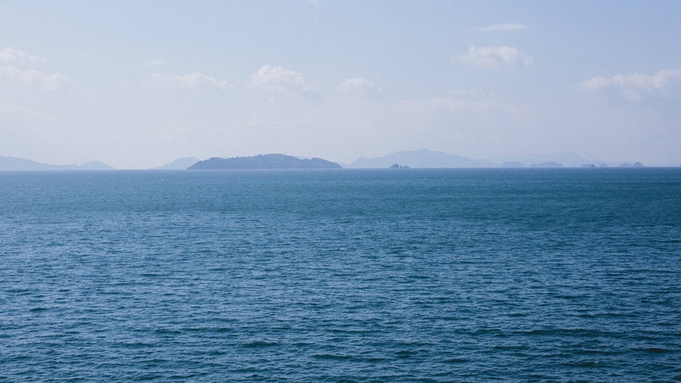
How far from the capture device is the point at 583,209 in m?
136

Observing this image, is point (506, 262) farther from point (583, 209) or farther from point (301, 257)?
point (583, 209)

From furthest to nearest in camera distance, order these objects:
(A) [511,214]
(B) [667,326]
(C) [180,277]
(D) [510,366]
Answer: (A) [511,214], (C) [180,277], (B) [667,326], (D) [510,366]

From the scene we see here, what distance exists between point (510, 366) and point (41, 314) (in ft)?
122

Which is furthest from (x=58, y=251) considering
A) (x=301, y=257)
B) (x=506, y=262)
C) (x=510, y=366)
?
(x=510, y=366)

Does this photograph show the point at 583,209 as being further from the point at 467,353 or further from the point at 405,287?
the point at 467,353

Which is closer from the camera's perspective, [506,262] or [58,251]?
[506,262]

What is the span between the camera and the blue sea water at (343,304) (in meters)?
39.0

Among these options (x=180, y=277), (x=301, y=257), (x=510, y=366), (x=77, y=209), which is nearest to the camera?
(x=510, y=366)

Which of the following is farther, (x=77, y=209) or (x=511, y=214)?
(x=77, y=209)

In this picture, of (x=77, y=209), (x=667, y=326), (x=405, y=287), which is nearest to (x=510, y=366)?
(x=667, y=326)

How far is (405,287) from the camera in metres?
58.3

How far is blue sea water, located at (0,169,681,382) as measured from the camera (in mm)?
38969

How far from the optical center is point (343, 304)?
52.2 metres

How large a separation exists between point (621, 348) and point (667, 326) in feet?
23.1
